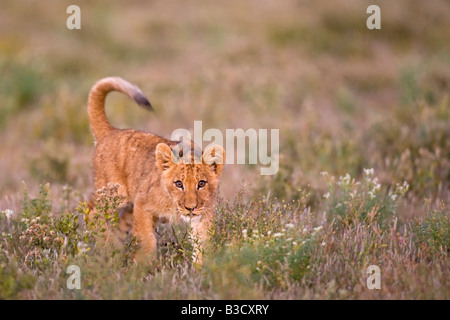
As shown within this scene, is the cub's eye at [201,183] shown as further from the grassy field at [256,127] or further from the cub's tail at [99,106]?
the cub's tail at [99,106]


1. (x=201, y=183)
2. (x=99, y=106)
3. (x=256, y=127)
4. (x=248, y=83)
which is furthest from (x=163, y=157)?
(x=248, y=83)

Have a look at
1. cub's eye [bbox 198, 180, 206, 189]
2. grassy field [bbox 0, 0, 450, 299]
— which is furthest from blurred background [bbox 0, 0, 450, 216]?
cub's eye [bbox 198, 180, 206, 189]

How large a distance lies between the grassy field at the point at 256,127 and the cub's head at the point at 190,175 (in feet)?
0.84

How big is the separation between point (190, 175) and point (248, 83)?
29.5 feet

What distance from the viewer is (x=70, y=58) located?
714 inches

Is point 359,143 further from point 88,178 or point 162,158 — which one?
point 162,158

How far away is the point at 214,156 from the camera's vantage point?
4672mm

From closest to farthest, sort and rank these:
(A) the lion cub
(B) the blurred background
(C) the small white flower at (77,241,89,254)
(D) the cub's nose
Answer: (C) the small white flower at (77,241,89,254) → (D) the cub's nose → (A) the lion cub → (B) the blurred background

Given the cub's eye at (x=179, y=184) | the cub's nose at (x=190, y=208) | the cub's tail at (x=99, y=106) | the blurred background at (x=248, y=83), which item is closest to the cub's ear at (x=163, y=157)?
the cub's eye at (x=179, y=184)

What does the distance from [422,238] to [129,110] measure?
777cm

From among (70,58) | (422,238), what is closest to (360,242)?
(422,238)

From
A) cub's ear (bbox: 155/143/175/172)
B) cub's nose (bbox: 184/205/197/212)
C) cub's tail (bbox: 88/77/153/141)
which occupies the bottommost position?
cub's nose (bbox: 184/205/197/212)

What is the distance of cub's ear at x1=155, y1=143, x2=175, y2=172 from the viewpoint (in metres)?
4.62

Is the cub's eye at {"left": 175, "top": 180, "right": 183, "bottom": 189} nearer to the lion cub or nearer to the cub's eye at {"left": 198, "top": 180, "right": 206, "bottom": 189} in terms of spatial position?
the lion cub
